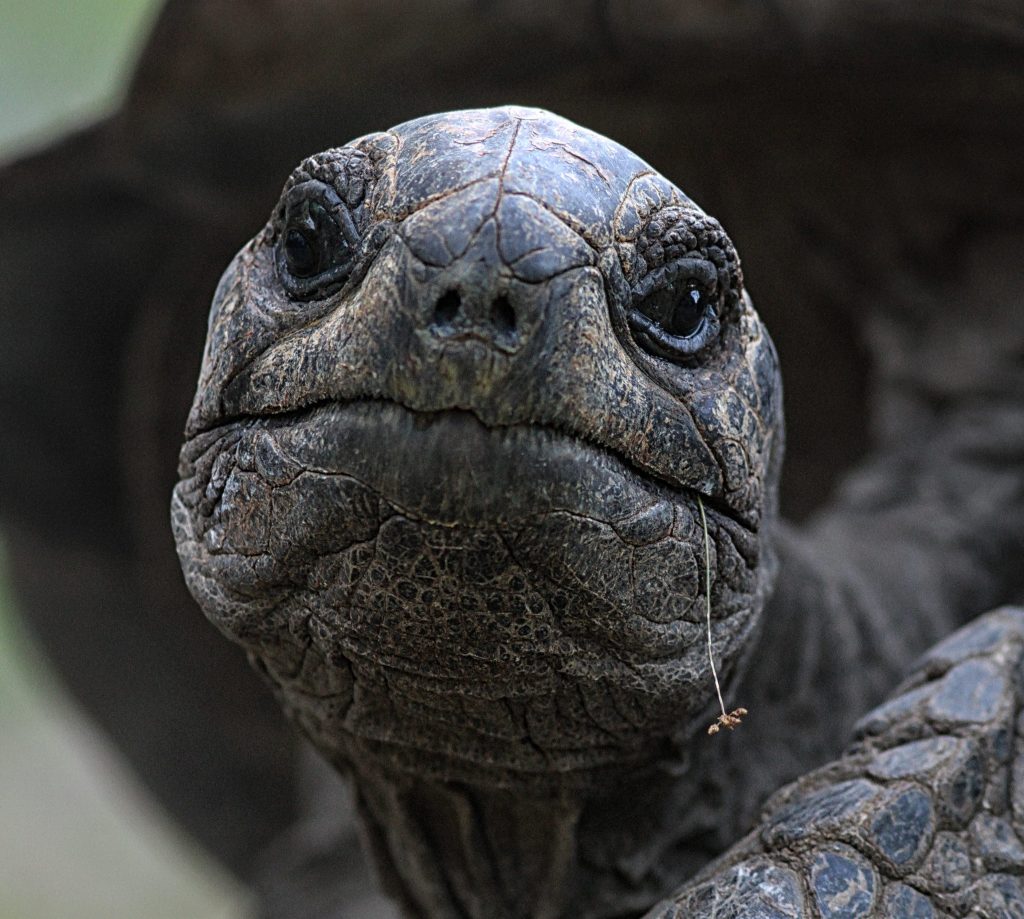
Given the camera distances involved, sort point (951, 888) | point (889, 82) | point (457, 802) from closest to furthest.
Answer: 1. point (951, 888)
2. point (457, 802)
3. point (889, 82)

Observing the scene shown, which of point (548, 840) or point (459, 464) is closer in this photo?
point (459, 464)

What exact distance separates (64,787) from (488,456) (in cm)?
803

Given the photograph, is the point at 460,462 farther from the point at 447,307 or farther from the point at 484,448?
the point at 447,307

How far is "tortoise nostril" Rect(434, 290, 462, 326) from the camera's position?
141 centimetres

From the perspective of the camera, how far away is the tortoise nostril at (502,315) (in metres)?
1.41

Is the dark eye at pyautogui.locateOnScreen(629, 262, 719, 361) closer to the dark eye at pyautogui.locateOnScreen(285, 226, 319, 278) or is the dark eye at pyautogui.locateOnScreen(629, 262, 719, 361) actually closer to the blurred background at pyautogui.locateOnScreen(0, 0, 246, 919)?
the dark eye at pyautogui.locateOnScreen(285, 226, 319, 278)

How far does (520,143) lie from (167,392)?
259 cm

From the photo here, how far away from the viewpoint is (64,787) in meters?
8.63

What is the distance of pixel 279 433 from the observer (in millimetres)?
1603

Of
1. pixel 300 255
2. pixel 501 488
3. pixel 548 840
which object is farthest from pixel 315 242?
pixel 548 840

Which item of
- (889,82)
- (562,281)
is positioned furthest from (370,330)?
(889,82)

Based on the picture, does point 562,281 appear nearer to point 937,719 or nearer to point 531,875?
point 937,719

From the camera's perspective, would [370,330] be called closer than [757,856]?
Yes

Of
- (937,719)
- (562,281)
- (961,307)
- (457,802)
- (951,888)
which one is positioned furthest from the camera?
(961,307)
